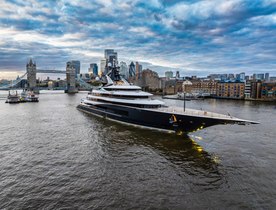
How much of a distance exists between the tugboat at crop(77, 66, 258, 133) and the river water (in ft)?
6.55

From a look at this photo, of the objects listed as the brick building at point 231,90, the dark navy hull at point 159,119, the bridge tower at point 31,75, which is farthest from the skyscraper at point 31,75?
the dark navy hull at point 159,119

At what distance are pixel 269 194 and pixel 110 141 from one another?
56.6ft

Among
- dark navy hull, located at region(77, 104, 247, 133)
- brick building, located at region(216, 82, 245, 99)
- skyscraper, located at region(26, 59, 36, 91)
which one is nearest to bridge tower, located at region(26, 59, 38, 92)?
skyscraper, located at region(26, 59, 36, 91)

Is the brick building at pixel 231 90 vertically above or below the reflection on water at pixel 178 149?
above

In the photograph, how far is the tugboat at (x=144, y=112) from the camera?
24.3m

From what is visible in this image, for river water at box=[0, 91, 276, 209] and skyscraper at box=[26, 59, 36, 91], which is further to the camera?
skyscraper at box=[26, 59, 36, 91]

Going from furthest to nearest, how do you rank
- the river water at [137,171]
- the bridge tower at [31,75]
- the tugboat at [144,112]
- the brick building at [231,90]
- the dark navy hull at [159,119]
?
the bridge tower at [31,75]
the brick building at [231,90]
the tugboat at [144,112]
the dark navy hull at [159,119]
the river water at [137,171]

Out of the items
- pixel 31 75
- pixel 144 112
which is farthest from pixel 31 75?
pixel 144 112

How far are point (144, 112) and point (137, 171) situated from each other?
14.4 metres

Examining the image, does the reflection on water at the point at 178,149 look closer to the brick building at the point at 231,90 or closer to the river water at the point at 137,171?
the river water at the point at 137,171

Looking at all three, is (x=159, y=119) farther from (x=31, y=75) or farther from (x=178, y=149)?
(x=31, y=75)

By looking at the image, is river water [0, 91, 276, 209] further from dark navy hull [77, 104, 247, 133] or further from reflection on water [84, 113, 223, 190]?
dark navy hull [77, 104, 247, 133]

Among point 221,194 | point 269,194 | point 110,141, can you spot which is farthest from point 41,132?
point 269,194

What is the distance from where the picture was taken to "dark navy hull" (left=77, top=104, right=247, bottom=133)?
24.1 metres
